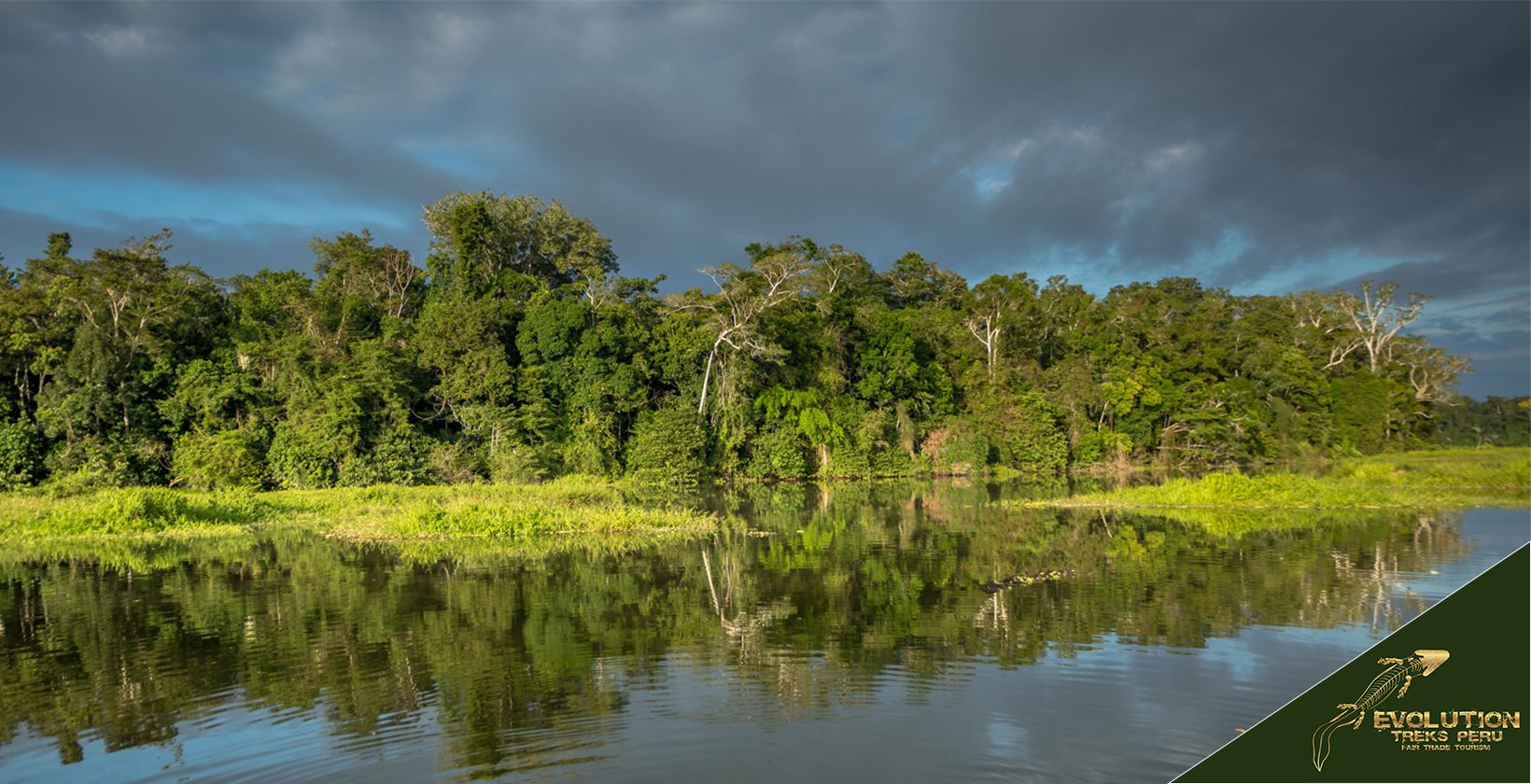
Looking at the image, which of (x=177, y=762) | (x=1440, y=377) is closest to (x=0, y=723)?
(x=177, y=762)

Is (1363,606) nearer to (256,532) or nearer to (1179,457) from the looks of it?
(256,532)

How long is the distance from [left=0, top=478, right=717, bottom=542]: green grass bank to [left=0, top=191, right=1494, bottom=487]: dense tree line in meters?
6.17

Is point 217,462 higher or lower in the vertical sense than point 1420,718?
higher

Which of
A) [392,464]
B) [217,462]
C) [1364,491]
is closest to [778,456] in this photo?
[392,464]

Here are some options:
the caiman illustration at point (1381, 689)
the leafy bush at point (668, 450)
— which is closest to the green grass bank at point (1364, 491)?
the leafy bush at point (668, 450)

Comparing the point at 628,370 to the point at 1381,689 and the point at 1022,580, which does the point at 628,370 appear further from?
the point at 1381,689

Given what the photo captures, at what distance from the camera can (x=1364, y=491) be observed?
21016mm

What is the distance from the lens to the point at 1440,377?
144 feet

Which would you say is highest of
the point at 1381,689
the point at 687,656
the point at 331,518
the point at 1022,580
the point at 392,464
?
the point at 392,464

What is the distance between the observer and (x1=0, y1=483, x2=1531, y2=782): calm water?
5629 mm

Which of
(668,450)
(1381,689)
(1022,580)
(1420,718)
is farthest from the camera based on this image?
(668,450)

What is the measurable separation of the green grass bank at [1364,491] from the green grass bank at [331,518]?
12.2 metres

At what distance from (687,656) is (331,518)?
51.8ft

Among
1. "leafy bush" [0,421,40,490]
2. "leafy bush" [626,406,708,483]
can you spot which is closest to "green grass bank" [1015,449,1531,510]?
"leafy bush" [626,406,708,483]
